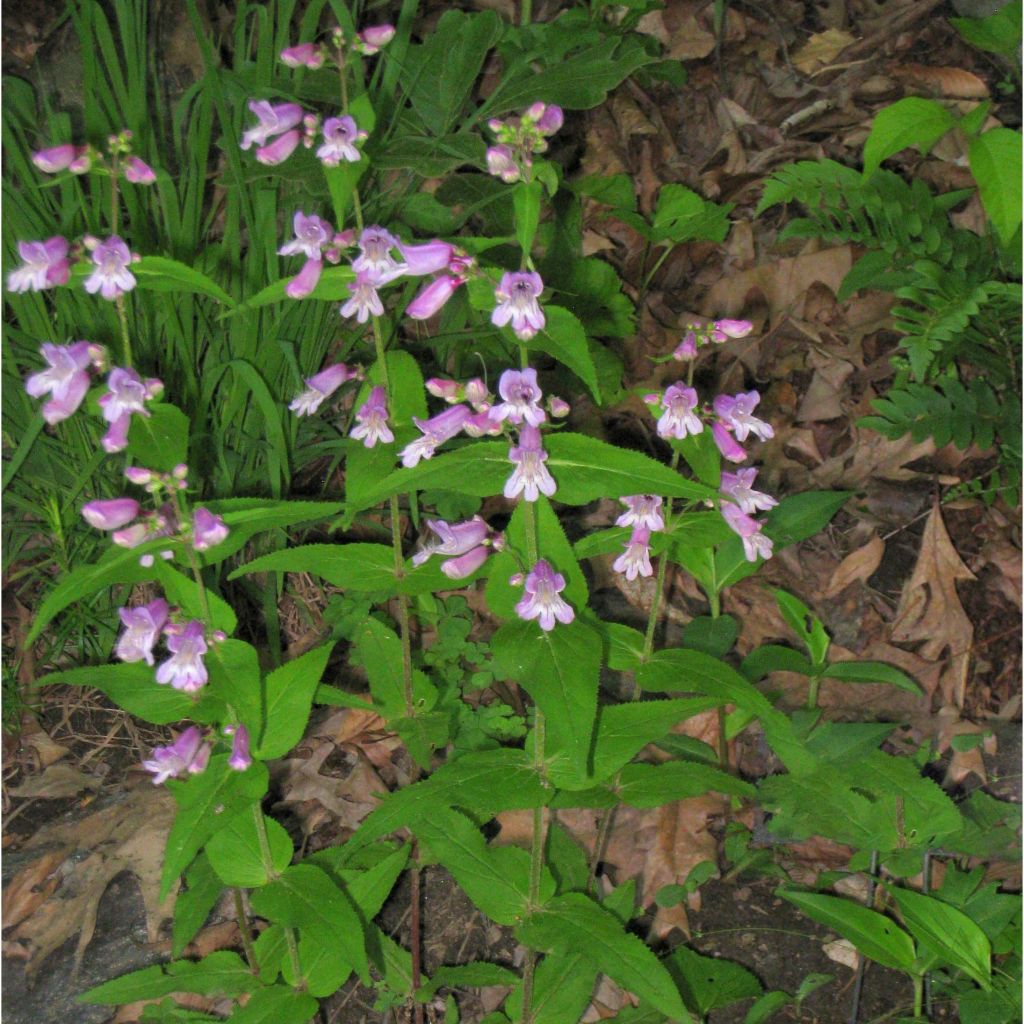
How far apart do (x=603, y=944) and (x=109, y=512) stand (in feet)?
4.80

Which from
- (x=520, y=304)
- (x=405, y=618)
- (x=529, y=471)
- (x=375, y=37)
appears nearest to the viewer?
(x=520, y=304)

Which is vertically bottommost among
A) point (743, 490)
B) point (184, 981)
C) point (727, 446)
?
point (184, 981)

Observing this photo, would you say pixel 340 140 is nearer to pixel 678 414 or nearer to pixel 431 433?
pixel 431 433

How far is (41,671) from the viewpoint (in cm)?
390

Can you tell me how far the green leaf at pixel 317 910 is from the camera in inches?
93.3

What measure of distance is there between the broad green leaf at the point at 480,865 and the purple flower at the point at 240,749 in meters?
0.49

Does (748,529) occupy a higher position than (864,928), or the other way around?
(748,529)

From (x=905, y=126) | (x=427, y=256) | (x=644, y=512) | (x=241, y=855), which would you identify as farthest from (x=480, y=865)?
(x=905, y=126)

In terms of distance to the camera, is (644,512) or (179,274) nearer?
(179,274)

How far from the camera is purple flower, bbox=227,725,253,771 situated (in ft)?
7.73

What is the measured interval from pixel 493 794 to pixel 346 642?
1.89 m

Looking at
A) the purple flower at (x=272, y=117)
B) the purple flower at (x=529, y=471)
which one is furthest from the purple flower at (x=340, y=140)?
the purple flower at (x=529, y=471)

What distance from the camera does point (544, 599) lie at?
217 cm

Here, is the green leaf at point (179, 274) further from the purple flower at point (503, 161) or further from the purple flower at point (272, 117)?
the purple flower at point (503, 161)
